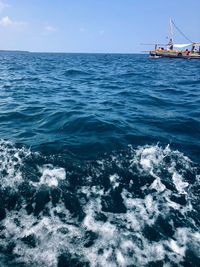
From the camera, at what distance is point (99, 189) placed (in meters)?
6.21

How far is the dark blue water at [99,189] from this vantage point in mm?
4477

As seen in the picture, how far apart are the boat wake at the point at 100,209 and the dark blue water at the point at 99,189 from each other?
0.06 ft

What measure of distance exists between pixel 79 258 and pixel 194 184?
11.9 feet

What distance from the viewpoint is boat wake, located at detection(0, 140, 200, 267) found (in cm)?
440

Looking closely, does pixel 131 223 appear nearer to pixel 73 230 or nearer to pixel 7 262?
pixel 73 230

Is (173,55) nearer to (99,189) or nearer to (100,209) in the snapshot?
(99,189)

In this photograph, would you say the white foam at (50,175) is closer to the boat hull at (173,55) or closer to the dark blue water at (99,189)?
the dark blue water at (99,189)

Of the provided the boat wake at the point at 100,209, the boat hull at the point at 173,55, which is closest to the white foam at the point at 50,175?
the boat wake at the point at 100,209

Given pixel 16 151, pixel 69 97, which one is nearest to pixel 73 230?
pixel 16 151

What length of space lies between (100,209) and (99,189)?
73cm

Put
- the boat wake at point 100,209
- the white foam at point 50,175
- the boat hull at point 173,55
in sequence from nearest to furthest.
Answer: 1. the boat wake at point 100,209
2. the white foam at point 50,175
3. the boat hull at point 173,55

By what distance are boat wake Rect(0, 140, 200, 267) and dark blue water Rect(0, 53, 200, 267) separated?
0.02 m

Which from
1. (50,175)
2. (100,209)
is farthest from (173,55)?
(100,209)

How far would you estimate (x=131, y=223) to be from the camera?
516cm
